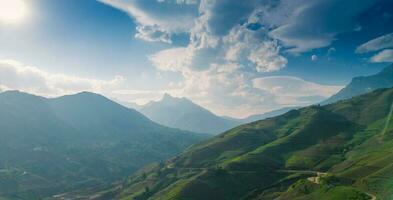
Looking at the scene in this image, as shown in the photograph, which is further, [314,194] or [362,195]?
[314,194]

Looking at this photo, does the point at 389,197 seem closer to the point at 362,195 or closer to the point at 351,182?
the point at 362,195

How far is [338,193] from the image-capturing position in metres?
175

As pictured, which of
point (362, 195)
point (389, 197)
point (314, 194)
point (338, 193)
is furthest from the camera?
point (314, 194)

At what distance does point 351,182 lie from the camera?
199250mm

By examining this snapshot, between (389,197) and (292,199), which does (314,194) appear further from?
(389,197)

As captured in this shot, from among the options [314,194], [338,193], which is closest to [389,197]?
[338,193]

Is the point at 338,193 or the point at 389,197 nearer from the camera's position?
the point at 389,197

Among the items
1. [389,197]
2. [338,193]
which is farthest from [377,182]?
[389,197]

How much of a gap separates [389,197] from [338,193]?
103ft

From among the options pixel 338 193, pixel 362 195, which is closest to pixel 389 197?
pixel 362 195

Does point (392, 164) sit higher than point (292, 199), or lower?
higher

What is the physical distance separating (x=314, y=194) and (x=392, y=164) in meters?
42.4

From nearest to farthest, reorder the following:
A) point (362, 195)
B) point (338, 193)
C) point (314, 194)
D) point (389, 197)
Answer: point (389, 197)
point (362, 195)
point (338, 193)
point (314, 194)

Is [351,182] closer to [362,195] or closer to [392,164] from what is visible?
[392,164]
